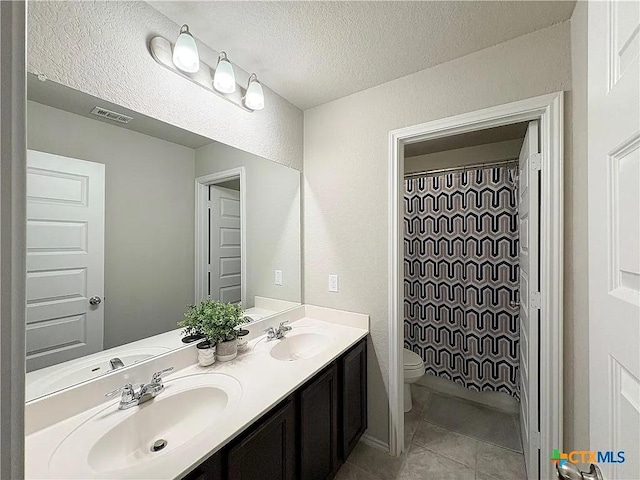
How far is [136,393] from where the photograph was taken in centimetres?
104

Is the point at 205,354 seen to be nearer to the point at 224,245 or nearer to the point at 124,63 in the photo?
the point at 224,245

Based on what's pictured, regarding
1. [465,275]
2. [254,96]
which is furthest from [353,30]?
[465,275]

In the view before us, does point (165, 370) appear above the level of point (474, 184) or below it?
below

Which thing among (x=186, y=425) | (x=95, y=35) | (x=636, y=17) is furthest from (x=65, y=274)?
(x=636, y=17)

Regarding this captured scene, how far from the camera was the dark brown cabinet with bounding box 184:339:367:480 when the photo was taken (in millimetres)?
900

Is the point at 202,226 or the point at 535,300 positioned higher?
the point at 202,226

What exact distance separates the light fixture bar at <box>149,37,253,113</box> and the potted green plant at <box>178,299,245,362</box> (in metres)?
1.13

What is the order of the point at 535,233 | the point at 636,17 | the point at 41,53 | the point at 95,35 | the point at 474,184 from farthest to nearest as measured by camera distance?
the point at 474,184 → the point at 535,233 → the point at 95,35 → the point at 41,53 → the point at 636,17

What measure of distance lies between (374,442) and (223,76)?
92.2 inches

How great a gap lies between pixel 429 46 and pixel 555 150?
0.80 meters

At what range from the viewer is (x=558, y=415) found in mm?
1276

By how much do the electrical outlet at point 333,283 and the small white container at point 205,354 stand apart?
904 mm

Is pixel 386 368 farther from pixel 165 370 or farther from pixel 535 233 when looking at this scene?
pixel 165 370

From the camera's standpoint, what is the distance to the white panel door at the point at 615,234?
0.42 metres
